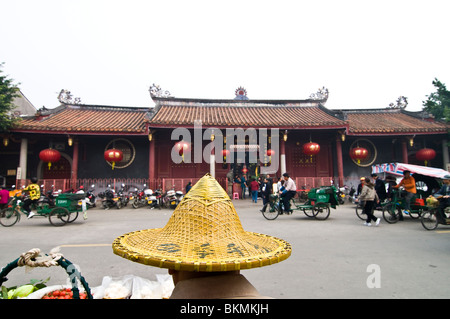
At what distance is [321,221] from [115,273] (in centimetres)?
634

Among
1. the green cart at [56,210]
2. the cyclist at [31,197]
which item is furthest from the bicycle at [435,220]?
the cyclist at [31,197]

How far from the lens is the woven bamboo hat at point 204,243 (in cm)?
104

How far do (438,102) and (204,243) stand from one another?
19.6 metres

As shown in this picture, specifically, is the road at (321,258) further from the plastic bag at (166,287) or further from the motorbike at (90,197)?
the motorbike at (90,197)

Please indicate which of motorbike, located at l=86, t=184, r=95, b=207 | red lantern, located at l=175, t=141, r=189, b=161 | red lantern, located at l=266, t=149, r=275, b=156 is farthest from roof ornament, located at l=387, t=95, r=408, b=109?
motorbike, located at l=86, t=184, r=95, b=207

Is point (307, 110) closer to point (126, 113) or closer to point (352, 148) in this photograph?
point (352, 148)

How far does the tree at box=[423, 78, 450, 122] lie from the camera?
14414mm

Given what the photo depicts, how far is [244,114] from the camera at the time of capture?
15.5 m

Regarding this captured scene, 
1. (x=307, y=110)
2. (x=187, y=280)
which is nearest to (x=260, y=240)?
(x=187, y=280)

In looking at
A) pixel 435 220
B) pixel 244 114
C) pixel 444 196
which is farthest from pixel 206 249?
pixel 244 114

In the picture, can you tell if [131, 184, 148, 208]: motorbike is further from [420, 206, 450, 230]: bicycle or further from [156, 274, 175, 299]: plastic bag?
[420, 206, 450, 230]: bicycle

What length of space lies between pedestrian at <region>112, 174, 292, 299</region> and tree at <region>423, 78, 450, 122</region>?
18.0m

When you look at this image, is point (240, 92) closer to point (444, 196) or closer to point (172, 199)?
point (172, 199)

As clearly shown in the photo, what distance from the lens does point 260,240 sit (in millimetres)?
1425
